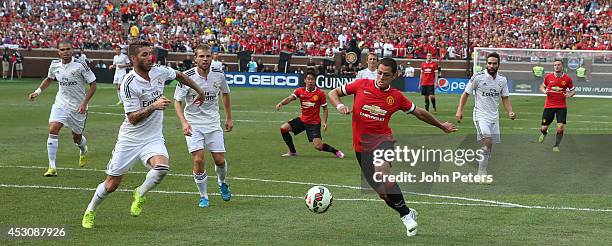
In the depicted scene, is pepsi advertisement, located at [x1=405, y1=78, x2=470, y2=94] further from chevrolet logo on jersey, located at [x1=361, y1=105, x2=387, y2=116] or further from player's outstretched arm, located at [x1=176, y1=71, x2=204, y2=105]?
chevrolet logo on jersey, located at [x1=361, y1=105, x2=387, y2=116]

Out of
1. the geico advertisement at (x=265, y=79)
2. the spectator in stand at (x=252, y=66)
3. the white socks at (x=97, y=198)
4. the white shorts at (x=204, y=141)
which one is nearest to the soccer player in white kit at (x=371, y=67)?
the white shorts at (x=204, y=141)

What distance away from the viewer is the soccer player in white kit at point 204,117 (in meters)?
13.7

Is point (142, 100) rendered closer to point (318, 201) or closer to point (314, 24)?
point (318, 201)

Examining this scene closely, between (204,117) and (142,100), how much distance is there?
211cm

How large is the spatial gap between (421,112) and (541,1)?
47.5 m

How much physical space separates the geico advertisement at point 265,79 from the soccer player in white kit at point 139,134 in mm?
39434

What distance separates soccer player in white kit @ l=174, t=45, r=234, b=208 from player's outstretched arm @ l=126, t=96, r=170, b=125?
1.82m

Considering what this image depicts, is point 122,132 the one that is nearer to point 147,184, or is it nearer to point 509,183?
point 147,184

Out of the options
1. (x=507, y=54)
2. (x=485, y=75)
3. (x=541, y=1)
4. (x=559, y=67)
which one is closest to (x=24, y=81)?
(x=507, y=54)

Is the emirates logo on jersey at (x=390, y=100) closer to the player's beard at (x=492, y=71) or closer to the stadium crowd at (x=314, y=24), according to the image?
the player's beard at (x=492, y=71)

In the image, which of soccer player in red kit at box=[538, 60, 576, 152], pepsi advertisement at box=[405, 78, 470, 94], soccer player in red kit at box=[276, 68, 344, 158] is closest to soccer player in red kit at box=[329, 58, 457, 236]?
soccer player in red kit at box=[276, 68, 344, 158]

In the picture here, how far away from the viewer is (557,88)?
2308 cm

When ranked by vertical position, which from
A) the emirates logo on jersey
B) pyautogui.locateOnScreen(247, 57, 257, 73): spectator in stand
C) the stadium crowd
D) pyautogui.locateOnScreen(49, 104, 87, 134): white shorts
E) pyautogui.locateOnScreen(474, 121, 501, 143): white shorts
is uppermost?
the stadium crowd

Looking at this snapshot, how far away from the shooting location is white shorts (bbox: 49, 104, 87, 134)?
17.5 meters
